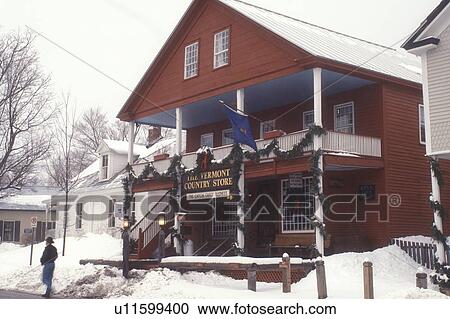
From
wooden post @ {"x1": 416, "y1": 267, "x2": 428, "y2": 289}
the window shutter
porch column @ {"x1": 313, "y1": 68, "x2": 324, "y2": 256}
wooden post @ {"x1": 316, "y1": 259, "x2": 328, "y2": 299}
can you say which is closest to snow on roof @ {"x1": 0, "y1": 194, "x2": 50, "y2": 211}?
the window shutter

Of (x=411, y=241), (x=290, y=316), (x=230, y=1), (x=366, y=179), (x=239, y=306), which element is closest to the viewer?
(x=290, y=316)

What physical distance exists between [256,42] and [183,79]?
4.66 meters

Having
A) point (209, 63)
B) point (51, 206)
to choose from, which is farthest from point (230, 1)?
point (51, 206)

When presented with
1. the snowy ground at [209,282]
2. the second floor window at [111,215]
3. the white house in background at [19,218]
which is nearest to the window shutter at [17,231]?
the white house in background at [19,218]

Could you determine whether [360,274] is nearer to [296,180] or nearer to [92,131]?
[296,180]

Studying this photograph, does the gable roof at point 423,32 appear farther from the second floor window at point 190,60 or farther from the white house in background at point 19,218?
the white house in background at point 19,218

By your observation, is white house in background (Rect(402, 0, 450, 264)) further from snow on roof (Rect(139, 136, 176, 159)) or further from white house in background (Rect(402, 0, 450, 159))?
snow on roof (Rect(139, 136, 176, 159))

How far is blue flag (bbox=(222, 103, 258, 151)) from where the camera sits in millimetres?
19438

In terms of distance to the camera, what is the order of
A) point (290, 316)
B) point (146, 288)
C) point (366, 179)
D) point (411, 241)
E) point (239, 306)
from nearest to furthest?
1. point (290, 316)
2. point (239, 306)
3. point (146, 288)
4. point (411, 241)
5. point (366, 179)

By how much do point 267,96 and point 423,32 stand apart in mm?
7850

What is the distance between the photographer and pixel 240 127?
19.6 metres

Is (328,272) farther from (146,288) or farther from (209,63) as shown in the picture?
(209,63)

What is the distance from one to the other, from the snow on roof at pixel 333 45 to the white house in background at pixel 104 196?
505 inches

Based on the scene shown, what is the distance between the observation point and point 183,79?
26.0m
